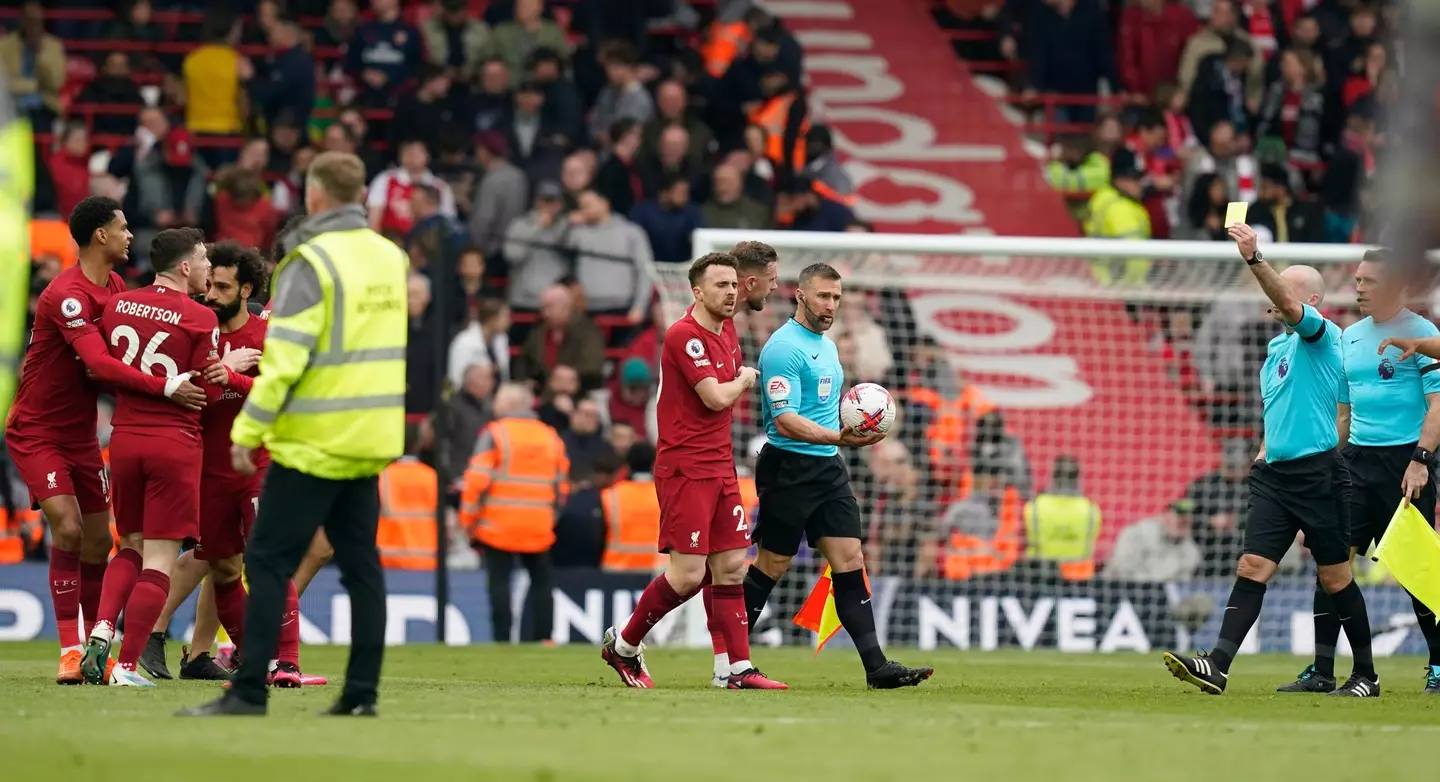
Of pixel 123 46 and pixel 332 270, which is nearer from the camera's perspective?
pixel 332 270

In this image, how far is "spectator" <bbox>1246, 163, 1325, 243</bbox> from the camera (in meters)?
21.5

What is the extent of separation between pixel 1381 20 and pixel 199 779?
21.9m

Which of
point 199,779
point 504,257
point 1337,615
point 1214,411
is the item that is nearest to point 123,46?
point 504,257

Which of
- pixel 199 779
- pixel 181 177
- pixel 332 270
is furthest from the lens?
pixel 181 177

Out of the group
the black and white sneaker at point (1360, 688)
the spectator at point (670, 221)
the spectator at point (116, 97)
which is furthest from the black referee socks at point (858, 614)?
the spectator at point (116, 97)

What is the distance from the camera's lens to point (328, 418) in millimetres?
8156

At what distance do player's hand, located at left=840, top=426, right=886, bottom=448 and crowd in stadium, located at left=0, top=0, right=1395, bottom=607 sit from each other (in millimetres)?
7101

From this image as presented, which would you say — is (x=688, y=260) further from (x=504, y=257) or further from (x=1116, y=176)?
(x=1116, y=176)

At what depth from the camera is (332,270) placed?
816 centimetres

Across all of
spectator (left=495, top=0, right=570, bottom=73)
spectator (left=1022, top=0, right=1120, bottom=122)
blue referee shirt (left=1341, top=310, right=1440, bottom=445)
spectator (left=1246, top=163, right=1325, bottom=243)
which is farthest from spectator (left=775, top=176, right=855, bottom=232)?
blue referee shirt (left=1341, top=310, right=1440, bottom=445)

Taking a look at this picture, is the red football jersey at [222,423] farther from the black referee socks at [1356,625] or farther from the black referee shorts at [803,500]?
the black referee socks at [1356,625]

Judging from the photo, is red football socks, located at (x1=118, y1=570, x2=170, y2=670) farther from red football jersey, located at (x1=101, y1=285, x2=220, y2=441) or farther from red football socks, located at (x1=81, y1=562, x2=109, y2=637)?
red football socks, located at (x1=81, y1=562, x2=109, y2=637)

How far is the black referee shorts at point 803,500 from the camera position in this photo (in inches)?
440

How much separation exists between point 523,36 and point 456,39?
2.54 ft
